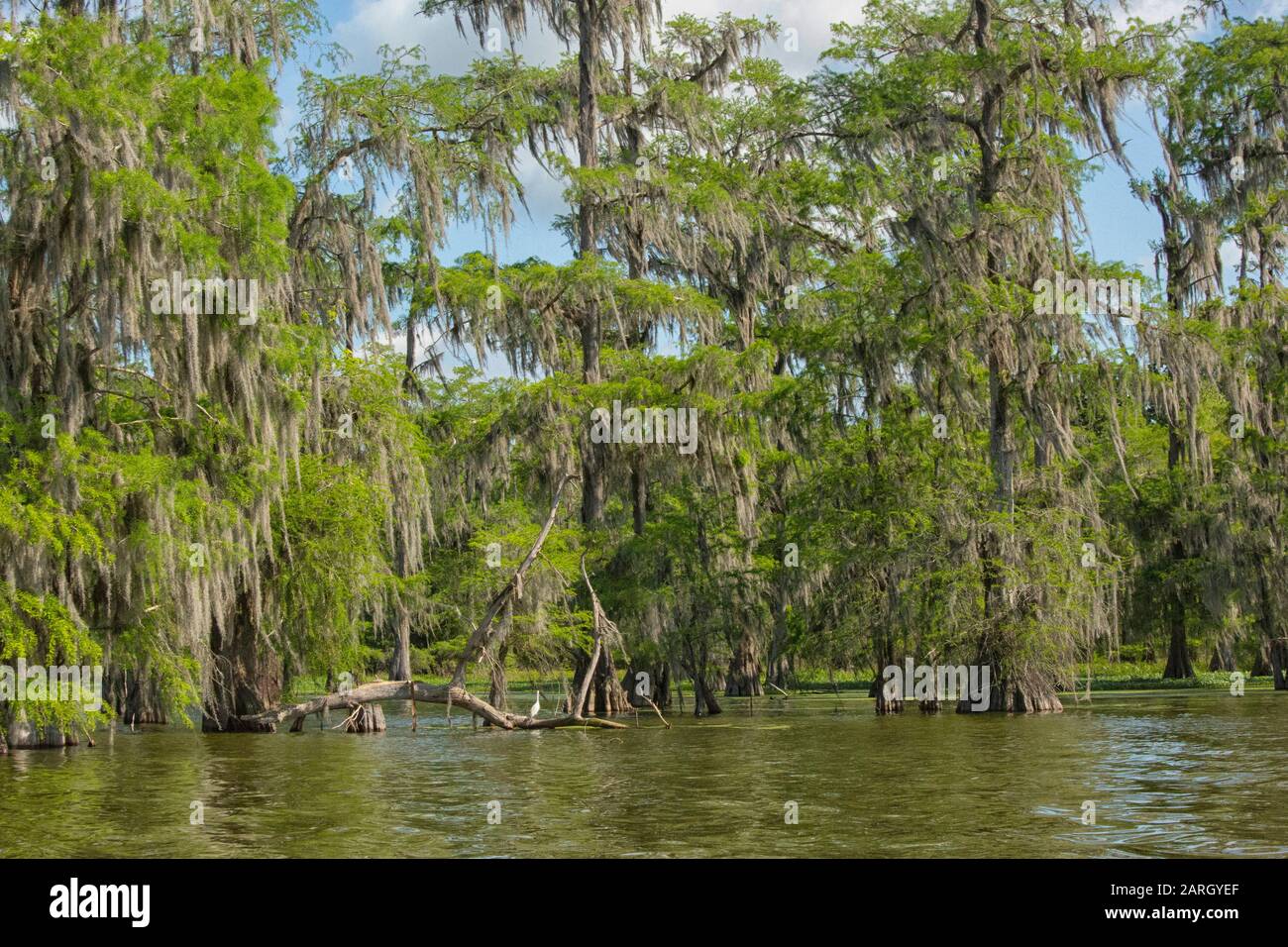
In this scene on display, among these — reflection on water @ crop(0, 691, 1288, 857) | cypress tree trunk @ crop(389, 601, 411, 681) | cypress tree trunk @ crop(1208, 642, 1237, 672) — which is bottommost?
cypress tree trunk @ crop(1208, 642, 1237, 672)

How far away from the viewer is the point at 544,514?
3281 centimetres

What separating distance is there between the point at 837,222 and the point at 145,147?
20.7m

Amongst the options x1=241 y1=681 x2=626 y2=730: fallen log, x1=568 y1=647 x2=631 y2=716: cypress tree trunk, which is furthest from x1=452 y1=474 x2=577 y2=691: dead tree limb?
x1=568 y1=647 x2=631 y2=716: cypress tree trunk

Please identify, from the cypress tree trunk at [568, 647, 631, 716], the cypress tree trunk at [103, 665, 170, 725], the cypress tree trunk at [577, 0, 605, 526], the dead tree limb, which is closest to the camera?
the dead tree limb

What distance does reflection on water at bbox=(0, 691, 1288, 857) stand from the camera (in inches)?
419

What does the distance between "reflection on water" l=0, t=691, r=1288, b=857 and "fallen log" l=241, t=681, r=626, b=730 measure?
0.41 m

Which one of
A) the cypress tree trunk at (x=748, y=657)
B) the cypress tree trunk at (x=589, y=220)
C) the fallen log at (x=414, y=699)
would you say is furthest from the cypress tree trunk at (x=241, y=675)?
the cypress tree trunk at (x=748, y=657)

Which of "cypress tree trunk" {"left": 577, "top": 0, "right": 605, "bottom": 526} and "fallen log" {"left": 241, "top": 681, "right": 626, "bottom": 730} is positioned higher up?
"cypress tree trunk" {"left": 577, "top": 0, "right": 605, "bottom": 526}

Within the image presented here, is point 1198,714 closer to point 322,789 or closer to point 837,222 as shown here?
point 837,222

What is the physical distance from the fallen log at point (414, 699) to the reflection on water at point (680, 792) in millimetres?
413

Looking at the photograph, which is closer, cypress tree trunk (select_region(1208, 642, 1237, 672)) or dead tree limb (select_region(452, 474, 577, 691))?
dead tree limb (select_region(452, 474, 577, 691))

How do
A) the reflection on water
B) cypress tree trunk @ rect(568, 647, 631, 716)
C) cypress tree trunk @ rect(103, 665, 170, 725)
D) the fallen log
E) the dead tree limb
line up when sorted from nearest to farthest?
the reflection on water
the fallen log
the dead tree limb
cypress tree trunk @ rect(103, 665, 170, 725)
cypress tree trunk @ rect(568, 647, 631, 716)

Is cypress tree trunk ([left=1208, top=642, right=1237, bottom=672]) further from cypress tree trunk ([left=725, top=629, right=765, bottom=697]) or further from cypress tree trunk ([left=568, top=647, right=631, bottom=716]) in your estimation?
cypress tree trunk ([left=568, top=647, right=631, bottom=716])

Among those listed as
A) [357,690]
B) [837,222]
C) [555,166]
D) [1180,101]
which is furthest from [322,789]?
[1180,101]
